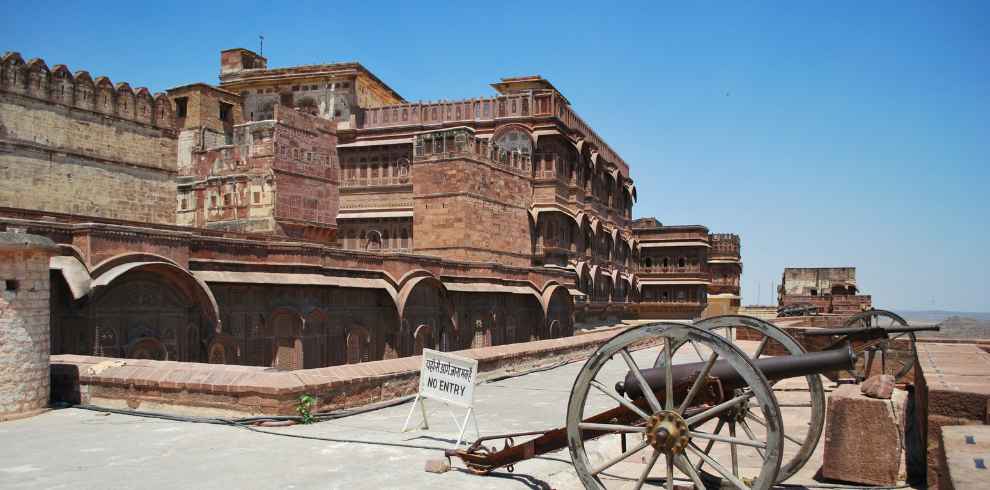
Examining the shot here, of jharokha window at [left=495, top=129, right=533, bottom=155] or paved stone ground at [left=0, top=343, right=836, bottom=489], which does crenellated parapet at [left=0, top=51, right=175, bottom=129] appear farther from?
paved stone ground at [left=0, top=343, right=836, bottom=489]

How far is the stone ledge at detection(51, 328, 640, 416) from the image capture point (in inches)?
361

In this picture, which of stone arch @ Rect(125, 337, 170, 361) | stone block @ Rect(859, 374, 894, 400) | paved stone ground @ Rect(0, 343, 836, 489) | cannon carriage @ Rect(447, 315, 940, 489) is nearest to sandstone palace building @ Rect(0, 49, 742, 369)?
stone arch @ Rect(125, 337, 170, 361)

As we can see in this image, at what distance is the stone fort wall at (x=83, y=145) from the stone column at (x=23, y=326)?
16605mm

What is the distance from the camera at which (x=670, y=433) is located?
5.61 metres

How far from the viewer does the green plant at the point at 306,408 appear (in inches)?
358

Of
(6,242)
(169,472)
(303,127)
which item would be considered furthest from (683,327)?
(303,127)

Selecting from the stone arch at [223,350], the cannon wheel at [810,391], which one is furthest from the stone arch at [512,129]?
the cannon wheel at [810,391]

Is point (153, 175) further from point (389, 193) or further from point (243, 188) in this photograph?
point (389, 193)

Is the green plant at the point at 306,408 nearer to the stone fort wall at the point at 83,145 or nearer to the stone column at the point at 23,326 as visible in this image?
the stone column at the point at 23,326

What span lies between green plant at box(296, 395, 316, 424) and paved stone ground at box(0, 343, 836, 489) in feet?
0.65

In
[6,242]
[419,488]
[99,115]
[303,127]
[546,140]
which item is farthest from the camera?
[546,140]

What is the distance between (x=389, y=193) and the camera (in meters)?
36.5

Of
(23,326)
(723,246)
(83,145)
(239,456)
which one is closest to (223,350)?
(23,326)

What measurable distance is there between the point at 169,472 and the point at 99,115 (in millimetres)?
22588
